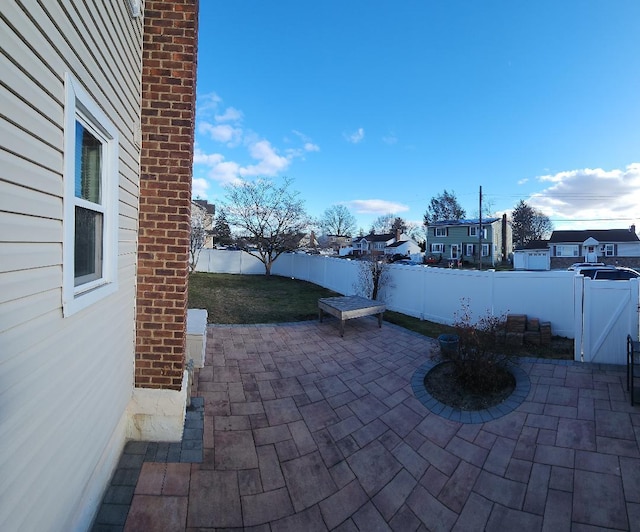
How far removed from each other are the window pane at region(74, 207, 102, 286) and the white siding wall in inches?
9.3

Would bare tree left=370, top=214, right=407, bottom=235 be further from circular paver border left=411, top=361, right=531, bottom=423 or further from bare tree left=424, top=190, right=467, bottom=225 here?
circular paver border left=411, top=361, right=531, bottom=423

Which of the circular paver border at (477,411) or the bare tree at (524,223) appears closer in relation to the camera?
the circular paver border at (477,411)

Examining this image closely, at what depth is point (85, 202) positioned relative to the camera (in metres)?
2.12

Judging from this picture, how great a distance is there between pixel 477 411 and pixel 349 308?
3673 millimetres

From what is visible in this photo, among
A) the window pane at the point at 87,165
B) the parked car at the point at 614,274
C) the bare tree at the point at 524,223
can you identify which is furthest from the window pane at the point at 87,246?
the bare tree at the point at 524,223

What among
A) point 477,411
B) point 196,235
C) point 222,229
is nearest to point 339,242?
point 222,229

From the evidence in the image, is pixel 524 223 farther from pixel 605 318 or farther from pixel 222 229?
pixel 605 318

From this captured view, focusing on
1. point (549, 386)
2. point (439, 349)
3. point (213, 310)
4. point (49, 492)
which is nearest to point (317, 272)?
point (213, 310)

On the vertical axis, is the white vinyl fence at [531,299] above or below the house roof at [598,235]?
below

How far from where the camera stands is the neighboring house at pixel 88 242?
4.38ft

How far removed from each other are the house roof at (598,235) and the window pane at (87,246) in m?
40.4

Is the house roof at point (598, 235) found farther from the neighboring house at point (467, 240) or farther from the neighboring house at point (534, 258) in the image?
the neighboring house at point (467, 240)

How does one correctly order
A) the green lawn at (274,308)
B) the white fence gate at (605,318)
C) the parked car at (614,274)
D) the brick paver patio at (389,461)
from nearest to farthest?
the brick paver patio at (389,461)
the white fence gate at (605,318)
the green lawn at (274,308)
the parked car at (614,274)

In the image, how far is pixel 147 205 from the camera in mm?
3281
